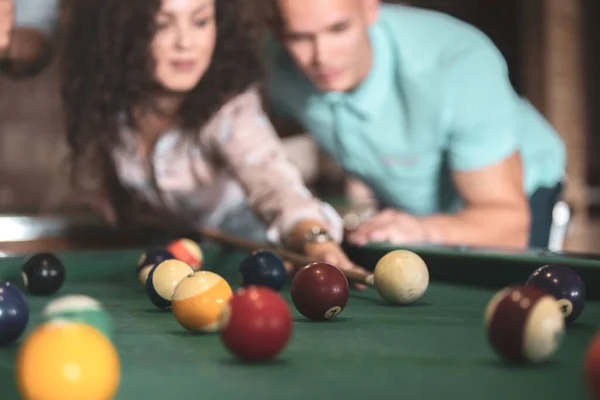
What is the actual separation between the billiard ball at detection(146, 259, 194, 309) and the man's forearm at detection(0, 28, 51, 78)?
1815 mm

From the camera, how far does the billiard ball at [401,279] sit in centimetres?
144

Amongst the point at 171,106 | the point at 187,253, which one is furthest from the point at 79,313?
the point at 171,106

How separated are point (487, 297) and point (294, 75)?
65.0 inches

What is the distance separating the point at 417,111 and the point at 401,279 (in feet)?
5.09

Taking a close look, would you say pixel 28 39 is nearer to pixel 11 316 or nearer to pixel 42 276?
pixel 42 276

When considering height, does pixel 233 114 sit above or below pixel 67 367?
below

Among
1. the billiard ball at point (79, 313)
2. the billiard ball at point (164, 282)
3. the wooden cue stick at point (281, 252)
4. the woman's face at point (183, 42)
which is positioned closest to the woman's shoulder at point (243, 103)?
the woman's face at point (183, 42)

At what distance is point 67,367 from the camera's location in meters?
0.73

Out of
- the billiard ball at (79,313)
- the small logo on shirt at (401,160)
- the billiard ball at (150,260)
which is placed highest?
the billiard ball at (79,313)

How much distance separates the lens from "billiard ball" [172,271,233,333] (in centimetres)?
115

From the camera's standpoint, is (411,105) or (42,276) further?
(411,105)

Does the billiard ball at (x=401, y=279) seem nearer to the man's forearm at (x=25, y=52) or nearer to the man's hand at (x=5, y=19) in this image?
the man's hand at (x=5, y=19)

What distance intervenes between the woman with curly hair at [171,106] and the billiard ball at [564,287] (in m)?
1.36

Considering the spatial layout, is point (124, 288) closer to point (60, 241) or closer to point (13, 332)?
point (13, 332)
